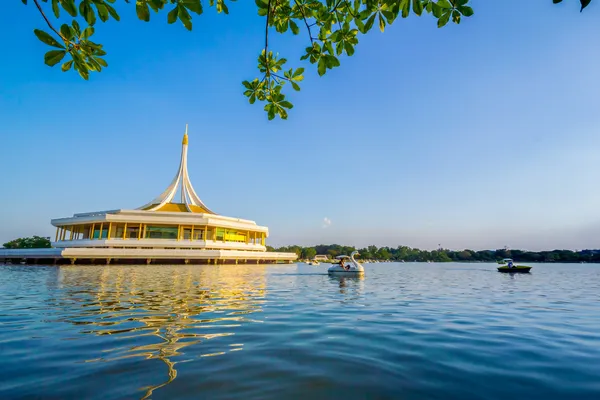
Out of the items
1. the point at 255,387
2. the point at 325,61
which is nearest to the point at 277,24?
the point at 325,61

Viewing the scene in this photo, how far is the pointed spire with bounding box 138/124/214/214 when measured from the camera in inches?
2067

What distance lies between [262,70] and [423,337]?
5302 mm

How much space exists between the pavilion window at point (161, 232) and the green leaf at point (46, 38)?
48.4 m

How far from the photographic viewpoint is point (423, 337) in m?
5.64

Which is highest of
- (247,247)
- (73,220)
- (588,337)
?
(73,220)

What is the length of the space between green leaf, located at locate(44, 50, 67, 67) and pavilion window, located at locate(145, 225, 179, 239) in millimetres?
48288

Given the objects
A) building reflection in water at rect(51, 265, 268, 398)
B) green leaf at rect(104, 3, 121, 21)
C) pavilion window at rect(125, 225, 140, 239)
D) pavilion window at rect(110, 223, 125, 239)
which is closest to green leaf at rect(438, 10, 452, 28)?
green leaf at rect(104, 3, 121, 21)

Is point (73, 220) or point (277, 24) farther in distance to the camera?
point (73, 220)

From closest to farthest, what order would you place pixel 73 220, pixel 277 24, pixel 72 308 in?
pixel 277 24
pixel 72 308
pixel 73 220

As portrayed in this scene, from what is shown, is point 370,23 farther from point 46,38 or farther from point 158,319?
point 158,319

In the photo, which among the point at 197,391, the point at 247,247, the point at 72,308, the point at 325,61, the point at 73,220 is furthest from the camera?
the point at 247,247

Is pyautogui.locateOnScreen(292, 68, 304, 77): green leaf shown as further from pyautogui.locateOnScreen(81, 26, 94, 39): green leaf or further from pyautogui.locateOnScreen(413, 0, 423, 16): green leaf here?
pyautogui.locateOnScreen(81, 26, 94, 39): green leaf

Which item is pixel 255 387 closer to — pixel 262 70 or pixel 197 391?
pixel 197 391

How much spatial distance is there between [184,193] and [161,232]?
11.1 metres
